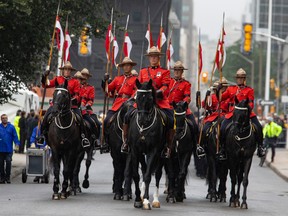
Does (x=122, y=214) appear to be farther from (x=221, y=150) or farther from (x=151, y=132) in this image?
(x=221, y=150)

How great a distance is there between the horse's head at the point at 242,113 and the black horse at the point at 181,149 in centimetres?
161

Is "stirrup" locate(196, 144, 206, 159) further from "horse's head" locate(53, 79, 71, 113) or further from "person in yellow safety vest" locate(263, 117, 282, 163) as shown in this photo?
"person in yellow safety vest" locate(263, 117, 282, 163)

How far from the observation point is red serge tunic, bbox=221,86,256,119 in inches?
854

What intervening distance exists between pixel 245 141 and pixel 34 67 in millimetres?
12773

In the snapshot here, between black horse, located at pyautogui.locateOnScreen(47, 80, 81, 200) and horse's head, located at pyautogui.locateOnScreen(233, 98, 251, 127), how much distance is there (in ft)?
10.8

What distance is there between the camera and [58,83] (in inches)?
848

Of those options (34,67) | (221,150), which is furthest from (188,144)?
(34,67)

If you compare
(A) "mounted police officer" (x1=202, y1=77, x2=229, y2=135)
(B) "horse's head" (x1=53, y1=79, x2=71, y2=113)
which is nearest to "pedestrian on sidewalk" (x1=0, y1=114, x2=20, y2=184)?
(A) "mounted police officer" (x1=202, y1=77, x2=229, y2=135)

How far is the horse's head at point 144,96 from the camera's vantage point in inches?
742

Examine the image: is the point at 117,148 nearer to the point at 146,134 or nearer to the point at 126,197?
the point at 126,197

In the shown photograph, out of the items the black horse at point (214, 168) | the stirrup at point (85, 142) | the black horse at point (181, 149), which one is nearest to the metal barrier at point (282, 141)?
the black horse at point (214, 168)

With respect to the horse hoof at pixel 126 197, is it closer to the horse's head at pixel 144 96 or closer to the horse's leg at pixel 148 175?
the horse's leg at pixel 148 175

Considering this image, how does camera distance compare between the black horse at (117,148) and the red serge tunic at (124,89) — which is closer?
the black horse at (117,148)

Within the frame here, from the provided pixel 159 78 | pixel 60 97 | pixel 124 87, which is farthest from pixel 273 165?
pixel 159 78
